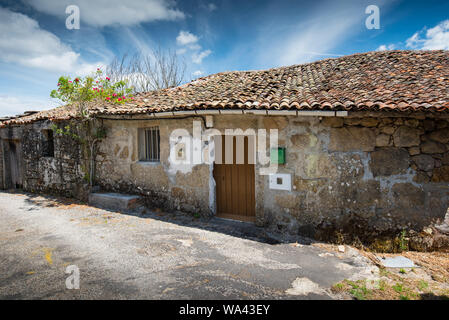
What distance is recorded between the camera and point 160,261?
156 inches

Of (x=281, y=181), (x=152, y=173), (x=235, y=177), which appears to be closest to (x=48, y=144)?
(x=152, y=173)

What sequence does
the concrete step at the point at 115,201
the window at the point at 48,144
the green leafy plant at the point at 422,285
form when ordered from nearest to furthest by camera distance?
the green leafy plant at the point at 422,285
the concrete step at the point at 115,201
the window at the point at 48,144

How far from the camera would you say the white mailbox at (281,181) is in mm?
5305

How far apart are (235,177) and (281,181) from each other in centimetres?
128

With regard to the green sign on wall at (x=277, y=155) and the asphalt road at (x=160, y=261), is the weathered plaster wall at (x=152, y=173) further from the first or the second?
the green sign on wall at (x=277, y=155)

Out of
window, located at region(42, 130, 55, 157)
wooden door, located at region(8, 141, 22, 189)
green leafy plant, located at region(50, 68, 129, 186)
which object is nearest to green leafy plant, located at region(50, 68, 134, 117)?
green leafy plant, located at region(50, 68, 129, 186)

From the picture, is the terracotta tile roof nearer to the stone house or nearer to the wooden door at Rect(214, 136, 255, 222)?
the stone house

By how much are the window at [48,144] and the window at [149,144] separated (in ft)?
14.1

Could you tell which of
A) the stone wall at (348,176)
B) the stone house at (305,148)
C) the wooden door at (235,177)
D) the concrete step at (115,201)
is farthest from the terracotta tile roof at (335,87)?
the concrete step at (115,201)

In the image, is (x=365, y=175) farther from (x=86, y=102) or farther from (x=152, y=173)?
(x=86, y=102)

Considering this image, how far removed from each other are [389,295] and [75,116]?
8.67 metres

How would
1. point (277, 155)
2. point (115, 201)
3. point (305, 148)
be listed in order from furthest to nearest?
1. point (115, 201)
2. point (277, 155)
3. point (305, 148)

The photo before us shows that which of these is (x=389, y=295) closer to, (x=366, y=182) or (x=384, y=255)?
(x=384, y=255)

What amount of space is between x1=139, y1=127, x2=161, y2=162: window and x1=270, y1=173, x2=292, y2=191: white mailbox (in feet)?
11.3
